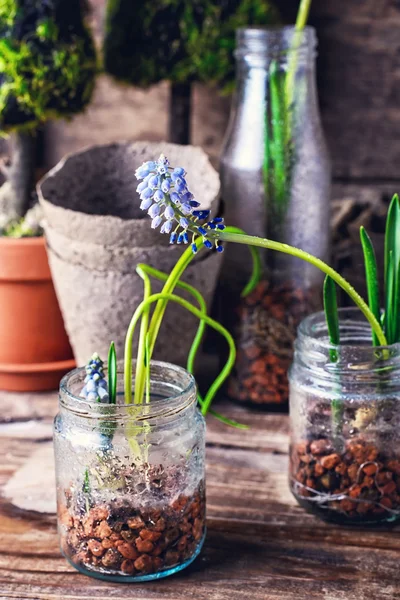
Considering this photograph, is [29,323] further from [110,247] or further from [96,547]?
[96,547]

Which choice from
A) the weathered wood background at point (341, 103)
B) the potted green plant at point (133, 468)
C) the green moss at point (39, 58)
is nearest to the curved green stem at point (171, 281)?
the potted green plant at point (133, 468)

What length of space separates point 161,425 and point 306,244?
0.38m

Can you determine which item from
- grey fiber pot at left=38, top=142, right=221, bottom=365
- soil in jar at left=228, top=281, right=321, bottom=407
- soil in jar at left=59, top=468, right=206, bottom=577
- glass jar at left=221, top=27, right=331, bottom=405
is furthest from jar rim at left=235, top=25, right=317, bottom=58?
soil in jar at left=59, top=468, right=206, bottom=577

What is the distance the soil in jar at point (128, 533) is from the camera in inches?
27.2

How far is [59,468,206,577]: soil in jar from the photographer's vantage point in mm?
691

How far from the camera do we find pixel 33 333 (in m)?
1.08

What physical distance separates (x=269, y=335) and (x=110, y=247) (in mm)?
219

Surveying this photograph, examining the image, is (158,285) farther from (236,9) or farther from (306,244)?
(236,9)

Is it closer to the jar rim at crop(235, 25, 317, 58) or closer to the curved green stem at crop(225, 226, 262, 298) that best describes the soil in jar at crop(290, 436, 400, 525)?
the curved green stem at crop(225, 226, 262, 298)

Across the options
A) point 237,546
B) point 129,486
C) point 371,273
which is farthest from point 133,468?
point 371,273

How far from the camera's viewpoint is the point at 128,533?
0.69 meters

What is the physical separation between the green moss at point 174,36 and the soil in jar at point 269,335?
13.0 inches

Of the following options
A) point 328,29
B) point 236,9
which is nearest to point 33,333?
point 236,9

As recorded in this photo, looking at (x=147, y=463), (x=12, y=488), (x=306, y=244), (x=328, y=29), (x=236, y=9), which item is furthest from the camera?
(x=328, y=29)
